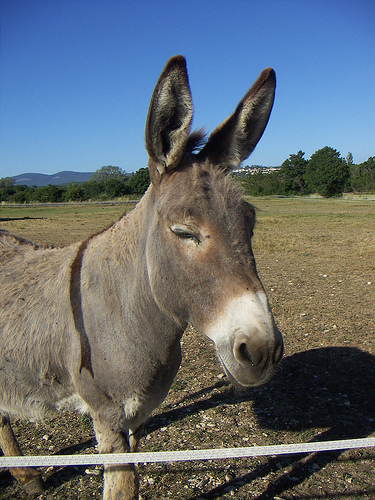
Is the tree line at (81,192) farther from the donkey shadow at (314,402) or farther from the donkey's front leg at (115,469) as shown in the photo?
the donkey's front leg at (115,469)

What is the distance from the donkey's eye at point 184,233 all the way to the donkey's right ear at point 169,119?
38 centimetres

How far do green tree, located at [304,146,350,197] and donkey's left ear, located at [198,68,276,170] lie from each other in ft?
252

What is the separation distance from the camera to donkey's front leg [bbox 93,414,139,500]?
2.17 m

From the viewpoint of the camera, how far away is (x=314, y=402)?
13.8ft

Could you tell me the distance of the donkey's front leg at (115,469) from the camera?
85.5 inches

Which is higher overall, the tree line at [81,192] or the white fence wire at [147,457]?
the tree line at [81,192]

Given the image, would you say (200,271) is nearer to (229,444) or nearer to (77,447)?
(229,444)

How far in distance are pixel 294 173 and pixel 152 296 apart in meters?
85.2

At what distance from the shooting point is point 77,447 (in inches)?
143

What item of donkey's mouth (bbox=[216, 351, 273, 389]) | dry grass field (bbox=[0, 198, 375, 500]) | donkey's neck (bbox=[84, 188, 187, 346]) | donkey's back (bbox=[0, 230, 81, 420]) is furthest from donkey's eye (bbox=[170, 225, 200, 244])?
donkey's back (bbox=[0, 230, 81, 420])

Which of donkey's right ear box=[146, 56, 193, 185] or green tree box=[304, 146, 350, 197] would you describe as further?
green tree box=[304, 146, 350, 197]

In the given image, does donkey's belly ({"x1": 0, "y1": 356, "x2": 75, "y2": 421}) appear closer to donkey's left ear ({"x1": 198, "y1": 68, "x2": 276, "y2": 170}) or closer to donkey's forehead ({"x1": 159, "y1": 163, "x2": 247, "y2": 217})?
donkey's forehead ({"x1": 159, "y1": 163, "x2": 247, "y2": 217})

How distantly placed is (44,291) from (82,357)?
675 millimetres

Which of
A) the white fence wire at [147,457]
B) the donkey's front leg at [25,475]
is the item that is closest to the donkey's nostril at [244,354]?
the white fence wire at [147,457]
